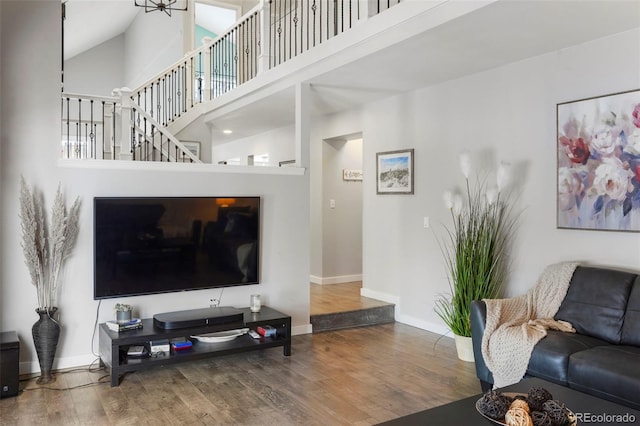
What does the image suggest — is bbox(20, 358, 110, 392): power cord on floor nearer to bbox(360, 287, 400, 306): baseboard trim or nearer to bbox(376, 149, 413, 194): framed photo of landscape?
bbox(360, 287, 400, 306): baseboard trim

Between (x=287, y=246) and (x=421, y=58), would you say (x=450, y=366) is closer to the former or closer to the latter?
(x=287, y=246)

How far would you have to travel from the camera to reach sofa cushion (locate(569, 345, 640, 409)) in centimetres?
264

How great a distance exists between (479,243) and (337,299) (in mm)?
2241

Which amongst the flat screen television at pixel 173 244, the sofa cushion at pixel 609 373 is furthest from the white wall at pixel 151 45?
the sofa cushion at pixel 609 373

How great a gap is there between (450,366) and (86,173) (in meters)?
3.32

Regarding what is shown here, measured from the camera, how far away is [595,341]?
10.6 feet

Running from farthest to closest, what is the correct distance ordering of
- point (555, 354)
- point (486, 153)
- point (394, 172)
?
point (394, 172) → point (486, 153) → point (555, 354)

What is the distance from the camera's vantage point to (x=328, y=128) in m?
6.91

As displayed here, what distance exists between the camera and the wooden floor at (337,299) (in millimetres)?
5457

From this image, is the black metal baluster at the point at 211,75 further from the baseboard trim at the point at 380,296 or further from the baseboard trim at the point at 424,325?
the baseboard trim at the point at 424,325

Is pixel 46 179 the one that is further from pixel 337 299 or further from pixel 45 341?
pixel 337 299

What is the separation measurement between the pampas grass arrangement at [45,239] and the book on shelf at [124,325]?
46 centimetres

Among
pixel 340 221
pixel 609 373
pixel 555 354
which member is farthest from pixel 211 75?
pixel 609 373

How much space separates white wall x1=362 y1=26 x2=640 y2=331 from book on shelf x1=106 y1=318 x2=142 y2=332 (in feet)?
9.47
